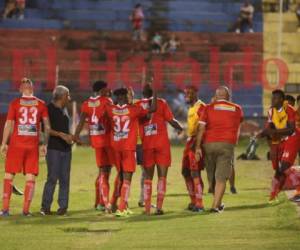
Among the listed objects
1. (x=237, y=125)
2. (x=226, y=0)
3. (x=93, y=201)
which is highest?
→ (x=226, y=0)

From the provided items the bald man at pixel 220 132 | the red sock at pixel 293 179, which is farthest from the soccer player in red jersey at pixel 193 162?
the red sock at pixel 293 179

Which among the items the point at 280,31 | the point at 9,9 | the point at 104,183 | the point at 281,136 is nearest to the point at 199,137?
the point at 104,183

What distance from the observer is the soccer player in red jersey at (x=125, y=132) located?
16.7m

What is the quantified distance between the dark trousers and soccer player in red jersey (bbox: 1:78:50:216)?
40 centimetres

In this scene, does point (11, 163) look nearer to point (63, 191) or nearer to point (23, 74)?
point (63, 191)

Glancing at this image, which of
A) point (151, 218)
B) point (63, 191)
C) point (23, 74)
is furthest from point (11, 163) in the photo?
point (23, 74)

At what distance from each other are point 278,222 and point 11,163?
4018mm

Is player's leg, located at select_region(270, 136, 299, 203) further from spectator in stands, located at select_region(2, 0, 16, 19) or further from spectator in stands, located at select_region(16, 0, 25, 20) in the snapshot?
spectator in stands, located at select_region(16, 0, 25, 20)

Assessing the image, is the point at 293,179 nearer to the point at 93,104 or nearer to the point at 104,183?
the point at 104,183

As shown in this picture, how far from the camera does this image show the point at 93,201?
63.1ft

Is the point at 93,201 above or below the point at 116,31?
below

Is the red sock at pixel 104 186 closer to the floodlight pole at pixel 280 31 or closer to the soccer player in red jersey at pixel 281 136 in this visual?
the soccer player in red jersey at pixel 281 136

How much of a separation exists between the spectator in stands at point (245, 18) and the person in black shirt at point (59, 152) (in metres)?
29.2

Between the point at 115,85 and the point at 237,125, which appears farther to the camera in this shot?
the point at 115,85
